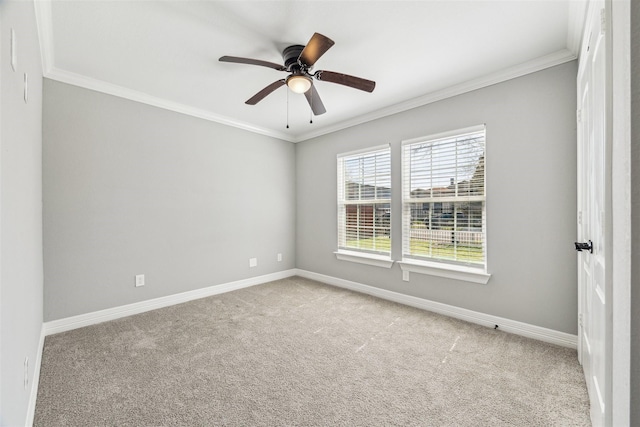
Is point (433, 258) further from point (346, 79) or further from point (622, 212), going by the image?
point (622, 212)

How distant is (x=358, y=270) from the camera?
3.89 meters

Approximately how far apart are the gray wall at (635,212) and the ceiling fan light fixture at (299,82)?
180 centimetres

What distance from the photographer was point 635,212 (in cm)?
A: 71

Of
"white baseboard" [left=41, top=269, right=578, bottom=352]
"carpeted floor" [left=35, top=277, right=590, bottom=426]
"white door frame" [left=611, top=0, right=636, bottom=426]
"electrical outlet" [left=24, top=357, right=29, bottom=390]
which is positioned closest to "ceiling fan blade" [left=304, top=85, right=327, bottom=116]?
"white door frame" [left=611, top=0, right=636, bottom=426]

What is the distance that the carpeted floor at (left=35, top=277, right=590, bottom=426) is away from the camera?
1.58 m

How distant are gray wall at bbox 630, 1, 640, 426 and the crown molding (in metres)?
2.13

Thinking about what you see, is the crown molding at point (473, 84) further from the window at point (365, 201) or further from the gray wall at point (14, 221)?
the gray wall at point (14, 221)

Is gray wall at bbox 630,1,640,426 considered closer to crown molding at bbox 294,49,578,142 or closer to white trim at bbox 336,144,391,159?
crown molding at bbox 294,49,578,142

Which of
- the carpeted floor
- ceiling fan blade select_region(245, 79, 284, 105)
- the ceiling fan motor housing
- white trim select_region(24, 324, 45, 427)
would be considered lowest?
the carpeted floor

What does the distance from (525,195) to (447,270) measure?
1027 millimetres

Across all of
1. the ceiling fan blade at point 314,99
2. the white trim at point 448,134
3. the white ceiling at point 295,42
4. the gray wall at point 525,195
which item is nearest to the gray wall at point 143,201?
the white ceiling at point 295,42

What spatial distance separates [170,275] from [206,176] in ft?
4.34

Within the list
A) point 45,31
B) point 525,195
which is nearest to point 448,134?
point 525,195

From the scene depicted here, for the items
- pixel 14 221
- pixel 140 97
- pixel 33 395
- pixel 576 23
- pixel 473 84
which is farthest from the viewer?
pixel 140 97
